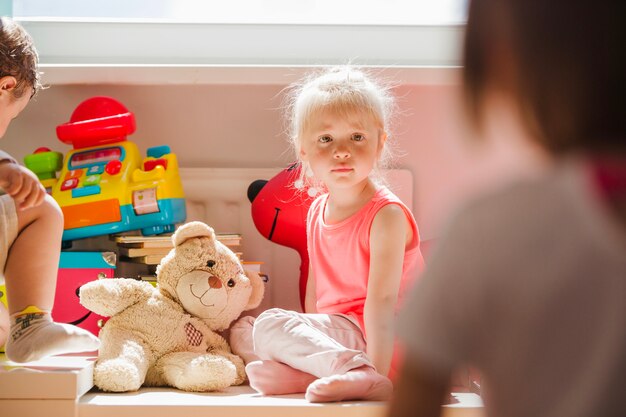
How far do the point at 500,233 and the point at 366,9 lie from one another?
1.60 metres

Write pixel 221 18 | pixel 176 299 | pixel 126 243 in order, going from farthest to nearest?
pixel 221 18
pixel 126 243
pixel 176 299

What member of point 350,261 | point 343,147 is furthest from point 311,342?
point 343,147

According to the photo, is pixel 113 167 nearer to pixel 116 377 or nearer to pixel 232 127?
pixel 232 127

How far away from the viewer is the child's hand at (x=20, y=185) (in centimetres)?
121

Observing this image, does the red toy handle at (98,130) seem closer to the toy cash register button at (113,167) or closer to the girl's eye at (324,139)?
the toy cash register button at (113,167)

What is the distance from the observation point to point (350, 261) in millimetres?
1415

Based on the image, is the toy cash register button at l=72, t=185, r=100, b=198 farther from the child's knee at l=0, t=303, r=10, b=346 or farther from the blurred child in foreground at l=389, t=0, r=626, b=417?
the blurred child in foreground at l=389, t=0, r=626, b=417

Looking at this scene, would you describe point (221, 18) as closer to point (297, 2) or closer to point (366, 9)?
point (297, 2)

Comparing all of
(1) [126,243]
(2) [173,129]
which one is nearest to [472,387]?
(1) [126,243]

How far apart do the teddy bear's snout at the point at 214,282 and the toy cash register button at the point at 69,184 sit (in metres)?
0.36

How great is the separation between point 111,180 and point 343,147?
18.0 inches

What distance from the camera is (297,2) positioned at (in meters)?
1.91

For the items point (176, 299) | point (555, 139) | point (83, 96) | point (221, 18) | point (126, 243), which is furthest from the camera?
point (221, 18)

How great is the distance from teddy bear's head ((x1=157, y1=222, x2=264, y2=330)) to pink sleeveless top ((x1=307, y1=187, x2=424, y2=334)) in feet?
0.47
